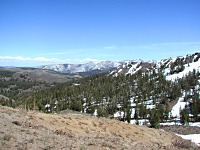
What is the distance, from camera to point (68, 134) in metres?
30.2

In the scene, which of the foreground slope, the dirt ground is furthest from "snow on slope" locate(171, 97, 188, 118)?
the foreground slope

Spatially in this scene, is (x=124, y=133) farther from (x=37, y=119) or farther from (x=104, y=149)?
(x=104, y=149)

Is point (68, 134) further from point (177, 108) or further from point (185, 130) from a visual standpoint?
point (177, 108)

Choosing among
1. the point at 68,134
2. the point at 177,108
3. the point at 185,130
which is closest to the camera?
the point at 68,134

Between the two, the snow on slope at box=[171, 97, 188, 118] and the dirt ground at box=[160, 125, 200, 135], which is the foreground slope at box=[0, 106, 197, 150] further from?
the snow on slope at box=[171, 97, 188, 118]

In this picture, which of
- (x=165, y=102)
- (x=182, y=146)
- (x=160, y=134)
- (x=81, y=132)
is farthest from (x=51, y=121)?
(x=165, y=102)

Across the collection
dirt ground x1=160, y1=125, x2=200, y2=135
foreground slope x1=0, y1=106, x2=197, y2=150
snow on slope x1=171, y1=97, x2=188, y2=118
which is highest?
foreground slope x1=0, y1=106, x2=197, y2=150

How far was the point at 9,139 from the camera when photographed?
2050cm

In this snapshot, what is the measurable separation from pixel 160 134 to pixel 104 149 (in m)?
29.9

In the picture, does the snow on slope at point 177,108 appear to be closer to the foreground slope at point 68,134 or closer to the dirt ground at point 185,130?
the dirt ground at point 185,130

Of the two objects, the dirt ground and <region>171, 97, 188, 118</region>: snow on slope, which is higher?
the dirt ground

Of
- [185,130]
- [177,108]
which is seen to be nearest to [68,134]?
[185,130]

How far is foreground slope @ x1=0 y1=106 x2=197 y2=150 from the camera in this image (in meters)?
21.7

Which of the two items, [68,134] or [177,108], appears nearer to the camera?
[68,134]
